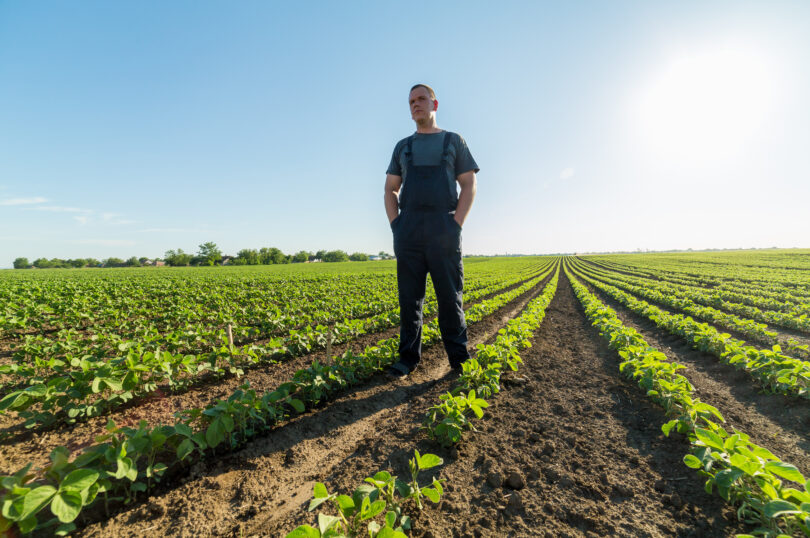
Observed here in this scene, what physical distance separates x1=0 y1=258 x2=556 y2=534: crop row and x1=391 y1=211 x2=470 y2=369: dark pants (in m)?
0.80

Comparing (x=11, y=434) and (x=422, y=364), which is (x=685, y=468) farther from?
(x=11, y=434)

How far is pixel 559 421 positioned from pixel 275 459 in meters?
2.40

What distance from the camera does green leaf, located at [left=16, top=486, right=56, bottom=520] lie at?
120 cm

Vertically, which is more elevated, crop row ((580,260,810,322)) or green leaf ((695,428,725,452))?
green leaf ((695,428,725,452))

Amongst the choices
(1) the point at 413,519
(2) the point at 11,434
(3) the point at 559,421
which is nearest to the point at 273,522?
(1) the point at 413,519

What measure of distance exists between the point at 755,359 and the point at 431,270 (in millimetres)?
4144

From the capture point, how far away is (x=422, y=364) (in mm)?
4359

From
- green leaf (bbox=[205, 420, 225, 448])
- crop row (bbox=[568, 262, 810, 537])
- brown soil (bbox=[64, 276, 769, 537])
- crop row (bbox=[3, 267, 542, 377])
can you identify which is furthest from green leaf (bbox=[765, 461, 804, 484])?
crop row (bbox=[3, 267, 542, 377])

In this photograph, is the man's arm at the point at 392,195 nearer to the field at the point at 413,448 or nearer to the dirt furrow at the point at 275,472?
the field at the point at 413,448

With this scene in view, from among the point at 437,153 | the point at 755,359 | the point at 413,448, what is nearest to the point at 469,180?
the point at 437,153

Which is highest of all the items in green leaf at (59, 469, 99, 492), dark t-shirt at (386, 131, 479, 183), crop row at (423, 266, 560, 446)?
dark t-shirt at (386, 131, 479, 183)

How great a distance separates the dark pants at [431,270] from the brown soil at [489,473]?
0.70 metres

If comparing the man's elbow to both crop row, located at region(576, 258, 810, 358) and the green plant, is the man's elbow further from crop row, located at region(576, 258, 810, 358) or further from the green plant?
crop row, located at region(576, 258, 810, 358)

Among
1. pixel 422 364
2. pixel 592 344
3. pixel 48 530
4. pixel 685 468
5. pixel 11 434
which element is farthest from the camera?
pixel 592 344
